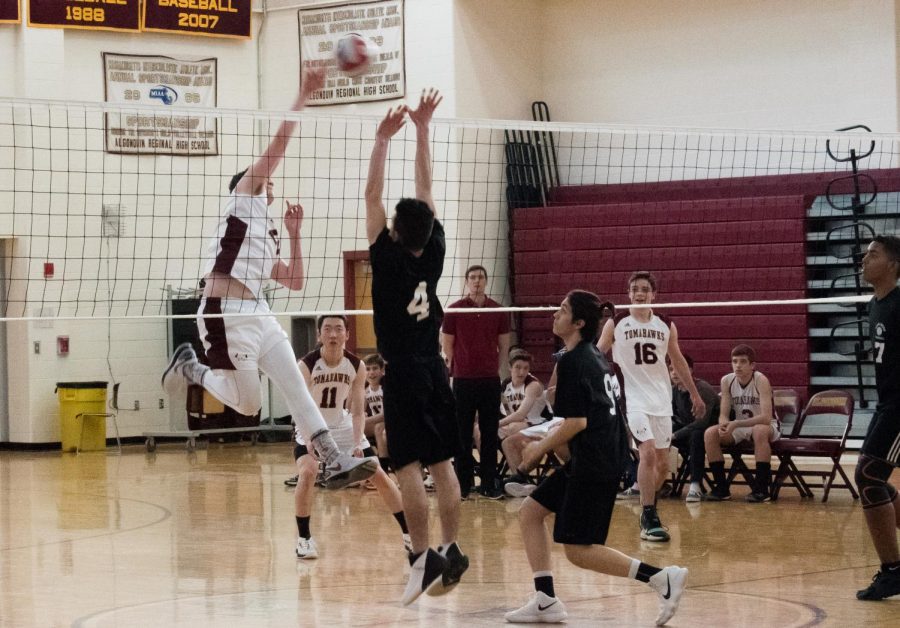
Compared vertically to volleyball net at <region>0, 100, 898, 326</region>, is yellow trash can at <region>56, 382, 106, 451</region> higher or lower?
lower

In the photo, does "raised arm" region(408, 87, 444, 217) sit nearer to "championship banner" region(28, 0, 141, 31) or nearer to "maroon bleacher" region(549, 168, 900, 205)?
"maroon bleacher" region(549, 168, 900, 205)

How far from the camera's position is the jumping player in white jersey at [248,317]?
7.47m

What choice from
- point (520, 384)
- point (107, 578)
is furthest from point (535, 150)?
point (107, 578)

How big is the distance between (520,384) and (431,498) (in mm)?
1434

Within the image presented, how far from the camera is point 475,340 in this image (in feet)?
40.5

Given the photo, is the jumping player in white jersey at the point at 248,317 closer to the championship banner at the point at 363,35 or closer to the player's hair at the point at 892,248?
the player's hair at the point at 892,248

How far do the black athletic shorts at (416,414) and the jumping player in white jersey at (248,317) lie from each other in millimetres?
1180

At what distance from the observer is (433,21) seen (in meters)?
17.8

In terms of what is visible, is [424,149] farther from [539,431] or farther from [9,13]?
[9,13]

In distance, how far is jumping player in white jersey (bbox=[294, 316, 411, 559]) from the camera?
8953mm

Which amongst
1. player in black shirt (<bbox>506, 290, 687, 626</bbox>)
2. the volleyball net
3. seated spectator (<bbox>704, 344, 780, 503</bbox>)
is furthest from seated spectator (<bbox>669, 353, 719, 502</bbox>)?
player in black shirt (<bbox>506, 290, 687, 626</bbox>)

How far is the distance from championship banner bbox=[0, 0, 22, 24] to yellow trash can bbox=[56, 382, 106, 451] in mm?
4870

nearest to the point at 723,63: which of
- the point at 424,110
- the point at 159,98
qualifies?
the point at 159,98

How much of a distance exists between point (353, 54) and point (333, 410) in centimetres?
341
